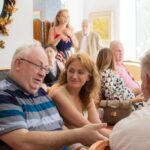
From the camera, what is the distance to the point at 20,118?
1.62 metres

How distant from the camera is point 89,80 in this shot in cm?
239

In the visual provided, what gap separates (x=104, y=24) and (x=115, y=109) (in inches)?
153

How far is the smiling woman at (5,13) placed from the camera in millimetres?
3654

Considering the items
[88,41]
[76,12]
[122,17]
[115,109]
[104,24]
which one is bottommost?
[115,109]

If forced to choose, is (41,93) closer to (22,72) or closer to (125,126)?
(22,72)

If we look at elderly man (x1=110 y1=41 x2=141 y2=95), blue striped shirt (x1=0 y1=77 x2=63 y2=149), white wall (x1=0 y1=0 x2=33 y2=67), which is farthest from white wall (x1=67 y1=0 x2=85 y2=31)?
blue striped shirt (x1=0 y1=77 x2=63 y2=149)

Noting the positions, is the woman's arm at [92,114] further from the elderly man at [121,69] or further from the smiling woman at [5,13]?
the elderly man at [121,69]

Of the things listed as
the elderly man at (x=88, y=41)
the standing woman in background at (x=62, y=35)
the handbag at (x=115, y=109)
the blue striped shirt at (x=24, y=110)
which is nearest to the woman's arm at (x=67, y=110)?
the blue striped shirt at (x=24, y=110)

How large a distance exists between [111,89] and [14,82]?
6.00 feet

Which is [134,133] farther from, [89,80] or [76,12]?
[76,12]

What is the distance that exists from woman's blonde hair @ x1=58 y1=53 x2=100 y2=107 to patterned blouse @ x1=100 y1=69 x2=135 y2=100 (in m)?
1.03

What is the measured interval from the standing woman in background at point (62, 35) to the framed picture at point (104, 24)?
6.23 ft

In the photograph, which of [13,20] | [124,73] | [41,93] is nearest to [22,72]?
[41,93]

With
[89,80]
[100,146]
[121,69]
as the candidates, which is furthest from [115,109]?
[100,146]
